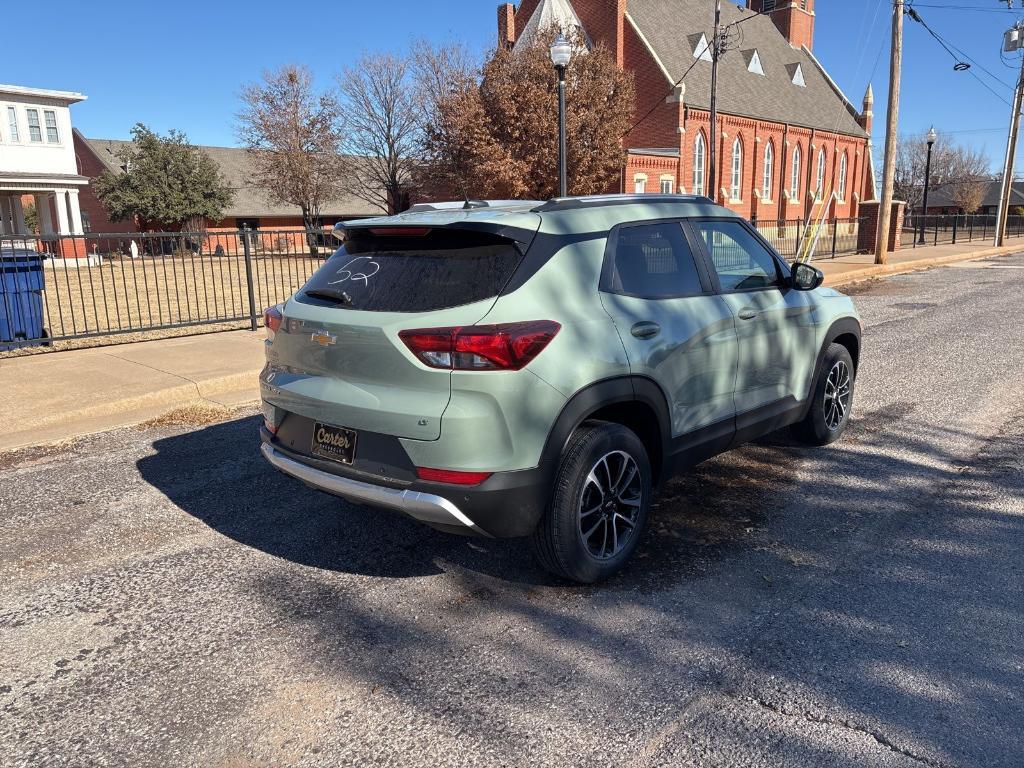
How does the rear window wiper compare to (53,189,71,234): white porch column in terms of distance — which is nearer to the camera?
the rear window wiper

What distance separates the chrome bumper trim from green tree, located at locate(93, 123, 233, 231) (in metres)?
46.4

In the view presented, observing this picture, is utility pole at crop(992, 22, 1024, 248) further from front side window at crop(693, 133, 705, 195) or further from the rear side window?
the rear side window

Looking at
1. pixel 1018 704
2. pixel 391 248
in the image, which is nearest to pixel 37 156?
pixel 391 248

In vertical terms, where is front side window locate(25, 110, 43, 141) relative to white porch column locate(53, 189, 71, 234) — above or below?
above

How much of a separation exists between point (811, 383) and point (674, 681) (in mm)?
2944

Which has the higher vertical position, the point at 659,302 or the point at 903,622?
the point at 659,302

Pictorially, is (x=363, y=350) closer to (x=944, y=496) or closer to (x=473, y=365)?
(x=473, y=365)

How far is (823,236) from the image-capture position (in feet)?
83.9

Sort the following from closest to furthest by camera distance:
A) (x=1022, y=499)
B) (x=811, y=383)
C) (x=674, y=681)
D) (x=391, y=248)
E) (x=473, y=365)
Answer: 1. (x=674, y=681)
2. (x=473, y=365)
3. (x=391, y=248)
4. (x=1022, y=499)
5. (x=811, y=383)

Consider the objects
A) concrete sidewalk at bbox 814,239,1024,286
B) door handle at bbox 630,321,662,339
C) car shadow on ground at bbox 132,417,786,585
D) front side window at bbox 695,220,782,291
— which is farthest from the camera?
concrete sidewalk at bbox 814,239,1024,286

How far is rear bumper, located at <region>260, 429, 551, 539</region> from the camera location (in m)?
3.14

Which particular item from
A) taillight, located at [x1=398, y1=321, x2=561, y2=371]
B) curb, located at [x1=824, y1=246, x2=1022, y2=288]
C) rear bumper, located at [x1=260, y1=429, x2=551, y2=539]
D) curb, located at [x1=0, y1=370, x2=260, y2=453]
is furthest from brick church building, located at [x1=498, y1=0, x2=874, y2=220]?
rear bumper, located at [x1=260, y1=429, x2=551, y2=539]

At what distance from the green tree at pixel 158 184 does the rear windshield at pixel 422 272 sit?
4612cm

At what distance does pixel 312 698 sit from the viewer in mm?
2809
